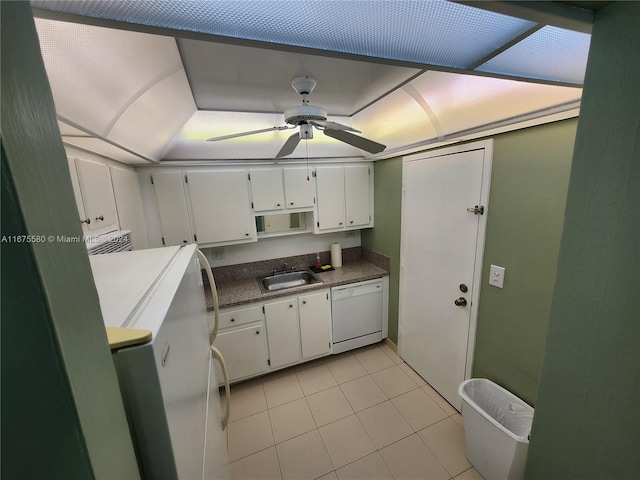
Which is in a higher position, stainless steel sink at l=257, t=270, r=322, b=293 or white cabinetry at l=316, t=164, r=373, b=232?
white cabinetry at l=316, t=164, r=373, b=232

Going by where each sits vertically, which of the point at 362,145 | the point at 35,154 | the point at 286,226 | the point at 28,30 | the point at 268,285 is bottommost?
the point at 268,285

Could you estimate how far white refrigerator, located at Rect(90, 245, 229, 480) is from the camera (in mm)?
417

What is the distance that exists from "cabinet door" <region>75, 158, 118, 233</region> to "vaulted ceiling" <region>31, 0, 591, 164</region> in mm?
130

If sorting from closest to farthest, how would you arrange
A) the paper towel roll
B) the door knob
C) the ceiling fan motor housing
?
the ceiling fan motor housing
the door knob
the paper towel roll

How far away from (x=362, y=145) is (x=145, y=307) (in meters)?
1.34

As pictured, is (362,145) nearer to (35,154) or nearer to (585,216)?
(585,216)

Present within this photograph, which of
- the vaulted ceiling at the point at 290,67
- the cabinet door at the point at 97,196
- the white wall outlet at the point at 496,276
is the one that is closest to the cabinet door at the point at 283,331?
the cabinet door at the point at 97,196

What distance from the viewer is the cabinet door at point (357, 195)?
2719 millimetres

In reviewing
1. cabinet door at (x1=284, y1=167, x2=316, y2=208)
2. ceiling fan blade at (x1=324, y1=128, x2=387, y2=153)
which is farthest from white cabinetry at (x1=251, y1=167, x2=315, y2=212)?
ceiling fan blade at (x1=324, y1=128, x2=387, y2=153)

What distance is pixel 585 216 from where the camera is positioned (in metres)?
0.53

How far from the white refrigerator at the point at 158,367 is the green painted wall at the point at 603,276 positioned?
868 mm

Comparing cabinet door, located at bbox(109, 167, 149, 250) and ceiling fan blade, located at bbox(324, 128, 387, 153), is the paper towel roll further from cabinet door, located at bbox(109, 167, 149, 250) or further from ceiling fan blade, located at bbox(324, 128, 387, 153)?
cabinet door, located at bbox(109, 167, 149, 250)

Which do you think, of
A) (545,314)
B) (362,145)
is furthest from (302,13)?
(545,314)

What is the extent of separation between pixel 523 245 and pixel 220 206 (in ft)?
7.66
